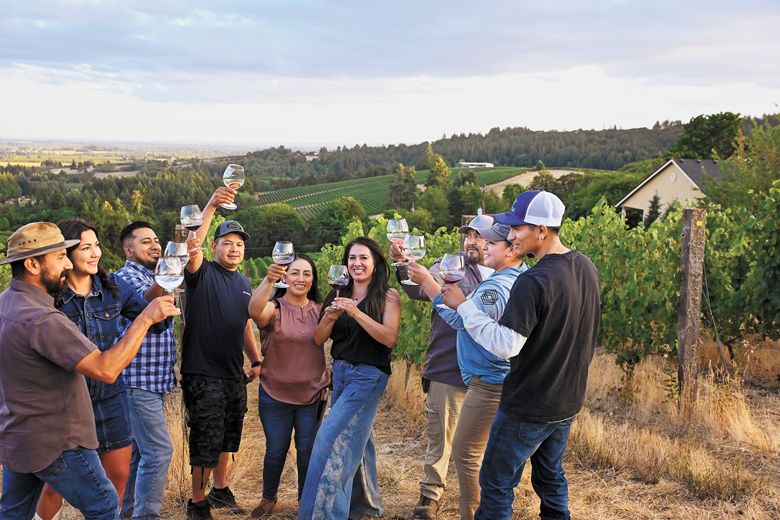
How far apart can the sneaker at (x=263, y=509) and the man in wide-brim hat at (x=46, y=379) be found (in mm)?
1205

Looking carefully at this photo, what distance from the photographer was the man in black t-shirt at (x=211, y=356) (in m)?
3.51

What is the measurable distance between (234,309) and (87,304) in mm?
761

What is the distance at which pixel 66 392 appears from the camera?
252 centimetres

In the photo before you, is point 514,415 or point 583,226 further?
point 583,226

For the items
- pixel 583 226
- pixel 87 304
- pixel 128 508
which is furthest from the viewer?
pixel 583 226

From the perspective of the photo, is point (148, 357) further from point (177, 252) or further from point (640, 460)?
point (640, 460)

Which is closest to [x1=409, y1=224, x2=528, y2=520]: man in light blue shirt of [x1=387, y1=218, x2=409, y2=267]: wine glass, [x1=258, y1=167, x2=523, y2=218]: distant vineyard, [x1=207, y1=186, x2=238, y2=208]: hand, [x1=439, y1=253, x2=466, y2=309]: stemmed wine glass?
[x1=439, y1=253, x2=466, y2=309]: stemmed wine glass

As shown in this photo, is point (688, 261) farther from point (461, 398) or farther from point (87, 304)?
point (87, 304)

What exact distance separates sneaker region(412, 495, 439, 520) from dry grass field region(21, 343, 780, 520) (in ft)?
0.28

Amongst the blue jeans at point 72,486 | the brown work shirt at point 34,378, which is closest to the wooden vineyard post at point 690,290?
the blue jeans at point 72,486

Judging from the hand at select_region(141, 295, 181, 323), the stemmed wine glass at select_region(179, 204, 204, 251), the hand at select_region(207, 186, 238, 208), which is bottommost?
the hand at select_region(141, 295, 181, 323)

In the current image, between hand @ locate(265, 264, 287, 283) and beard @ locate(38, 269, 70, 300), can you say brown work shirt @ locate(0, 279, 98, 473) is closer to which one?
beard @ locate(38, 269, 70, 300)

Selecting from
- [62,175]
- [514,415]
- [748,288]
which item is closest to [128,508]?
[514,415]

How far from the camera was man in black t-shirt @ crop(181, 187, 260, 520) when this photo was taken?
3512 millimetres
